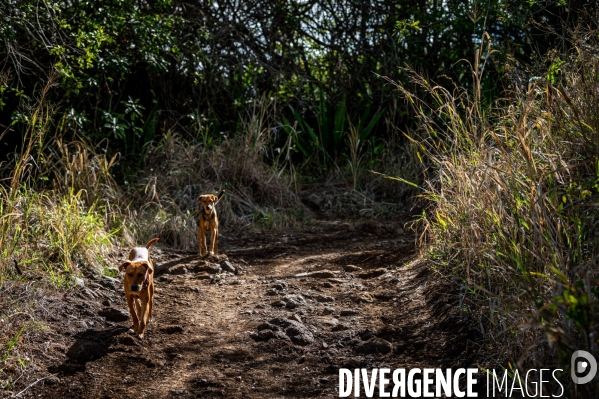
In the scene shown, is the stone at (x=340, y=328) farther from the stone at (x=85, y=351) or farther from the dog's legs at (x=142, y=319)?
the stone at (x=85, y=351)

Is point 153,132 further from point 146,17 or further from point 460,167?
point 460,167

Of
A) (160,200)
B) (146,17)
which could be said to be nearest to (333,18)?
(146,17)

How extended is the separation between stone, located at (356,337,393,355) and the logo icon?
148cm

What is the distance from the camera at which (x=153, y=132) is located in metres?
10.4

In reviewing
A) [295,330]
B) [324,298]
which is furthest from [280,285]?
[295,330]

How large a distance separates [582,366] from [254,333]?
2.22m

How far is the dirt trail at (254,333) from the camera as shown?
417cm

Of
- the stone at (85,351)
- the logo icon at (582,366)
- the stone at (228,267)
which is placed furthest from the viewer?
the stone at (228,267)

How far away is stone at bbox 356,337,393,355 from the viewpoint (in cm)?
454

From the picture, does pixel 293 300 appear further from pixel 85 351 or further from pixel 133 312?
pixel 85 351

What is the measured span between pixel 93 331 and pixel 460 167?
8.75 ft

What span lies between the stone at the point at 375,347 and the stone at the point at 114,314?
1.69 meters

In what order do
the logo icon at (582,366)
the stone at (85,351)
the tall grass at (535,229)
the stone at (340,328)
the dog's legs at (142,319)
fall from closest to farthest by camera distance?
1. the logo icon at (582,366)
2. the tall grass at (535,229)
3. the stone at (85,351)
4. the dog's legs at (142,319)
5. the stone at (340,328)

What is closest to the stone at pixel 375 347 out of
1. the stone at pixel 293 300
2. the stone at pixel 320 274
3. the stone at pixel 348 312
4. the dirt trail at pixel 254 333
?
the dirt trail at pixel 254 333
